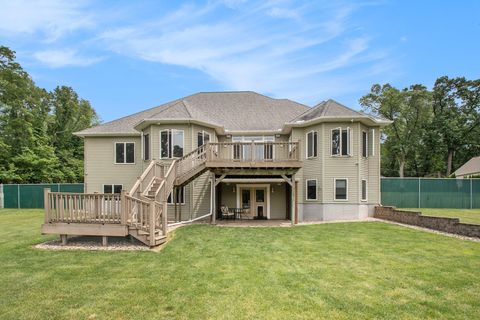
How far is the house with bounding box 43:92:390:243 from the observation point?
1322cm

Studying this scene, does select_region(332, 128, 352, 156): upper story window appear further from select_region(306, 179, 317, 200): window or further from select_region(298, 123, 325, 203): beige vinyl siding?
select_region(306, 179, 317, 200): window

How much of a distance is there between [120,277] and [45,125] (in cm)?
3764

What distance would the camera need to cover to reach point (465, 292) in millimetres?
5109

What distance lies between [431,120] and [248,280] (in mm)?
38042

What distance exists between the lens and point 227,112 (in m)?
18.9

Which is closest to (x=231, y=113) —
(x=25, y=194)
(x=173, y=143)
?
(x=173, y=143)

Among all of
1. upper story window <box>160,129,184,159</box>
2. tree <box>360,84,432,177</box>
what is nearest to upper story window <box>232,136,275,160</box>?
upper story window <box>160,129,184,159</box>

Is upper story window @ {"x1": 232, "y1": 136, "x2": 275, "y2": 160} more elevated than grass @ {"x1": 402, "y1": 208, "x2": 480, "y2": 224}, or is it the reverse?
upper story window @ {"x1": 232, "y1": 136, "x2": 275, "y2": 160}

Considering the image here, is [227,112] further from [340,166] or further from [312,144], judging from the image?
[340,166]

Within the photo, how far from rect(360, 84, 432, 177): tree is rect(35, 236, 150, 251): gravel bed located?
3468 centimetres

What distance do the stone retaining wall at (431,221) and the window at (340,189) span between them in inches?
89.3

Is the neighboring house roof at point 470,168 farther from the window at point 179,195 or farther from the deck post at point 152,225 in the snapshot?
the deck post at point 152,225

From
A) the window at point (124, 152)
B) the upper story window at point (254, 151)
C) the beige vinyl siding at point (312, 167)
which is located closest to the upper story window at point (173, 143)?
the upper story window at point (254, 151)

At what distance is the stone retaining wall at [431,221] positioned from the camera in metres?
10.3
